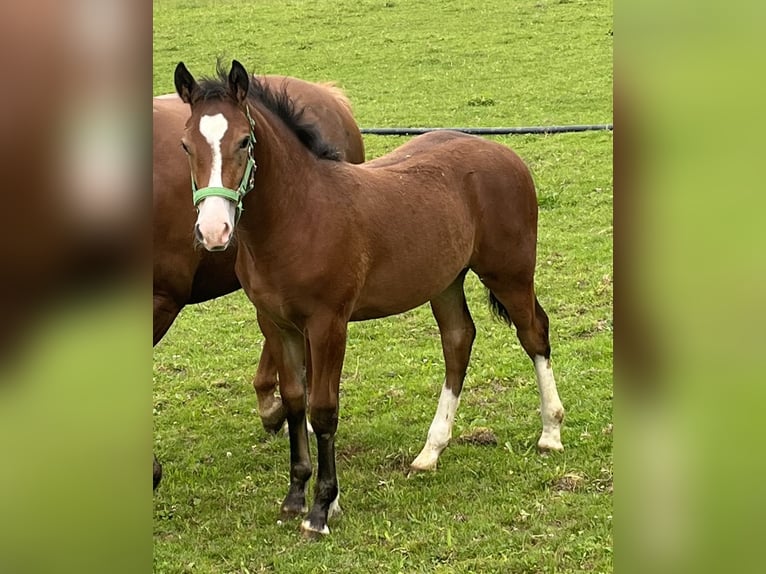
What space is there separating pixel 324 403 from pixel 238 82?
1471 millimetres

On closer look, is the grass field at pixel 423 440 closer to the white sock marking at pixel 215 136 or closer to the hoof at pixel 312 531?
the hoof at pixel 312 531

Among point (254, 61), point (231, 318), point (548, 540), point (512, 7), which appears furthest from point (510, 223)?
point (512, 7)

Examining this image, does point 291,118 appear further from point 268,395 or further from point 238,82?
point 268,395

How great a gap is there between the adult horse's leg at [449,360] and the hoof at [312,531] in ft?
2.62

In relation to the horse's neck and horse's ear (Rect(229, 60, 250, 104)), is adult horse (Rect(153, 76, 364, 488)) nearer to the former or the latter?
the horse's neck

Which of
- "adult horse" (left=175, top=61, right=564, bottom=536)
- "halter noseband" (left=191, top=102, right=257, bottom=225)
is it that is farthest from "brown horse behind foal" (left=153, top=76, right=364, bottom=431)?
"halter noseband" (left=191, top=102, right=257, bottom=225)

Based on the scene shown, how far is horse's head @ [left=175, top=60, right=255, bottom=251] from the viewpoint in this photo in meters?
3.12

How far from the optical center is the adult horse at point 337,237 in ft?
11.0

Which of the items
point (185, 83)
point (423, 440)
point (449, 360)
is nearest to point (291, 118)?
point (185, 83)

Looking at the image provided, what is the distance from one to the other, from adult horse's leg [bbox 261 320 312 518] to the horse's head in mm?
948

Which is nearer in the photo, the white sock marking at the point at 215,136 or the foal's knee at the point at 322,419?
the white sock marking at the point at 215,136

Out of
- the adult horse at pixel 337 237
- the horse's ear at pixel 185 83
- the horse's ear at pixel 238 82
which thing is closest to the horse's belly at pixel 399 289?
the adult horse at pixel 337 237

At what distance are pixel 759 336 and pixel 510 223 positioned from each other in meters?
4.12

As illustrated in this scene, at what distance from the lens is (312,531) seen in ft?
12.9
